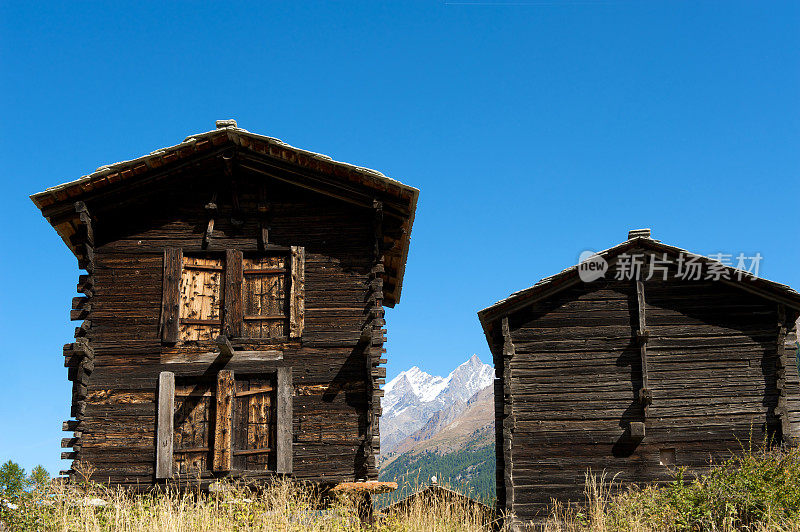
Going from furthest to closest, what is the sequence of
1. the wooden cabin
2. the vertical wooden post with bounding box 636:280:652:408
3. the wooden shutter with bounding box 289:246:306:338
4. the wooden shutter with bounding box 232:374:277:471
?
the vertical wooden post with bounding box 636:280:652:408 < the wooden shutter with bounding box 289:246:306:338 < the wooden cabin < the wooden shutter with bounding box 232:374:277:471

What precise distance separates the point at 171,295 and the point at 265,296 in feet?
5.81

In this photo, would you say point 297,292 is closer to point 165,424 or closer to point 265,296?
point 265,296

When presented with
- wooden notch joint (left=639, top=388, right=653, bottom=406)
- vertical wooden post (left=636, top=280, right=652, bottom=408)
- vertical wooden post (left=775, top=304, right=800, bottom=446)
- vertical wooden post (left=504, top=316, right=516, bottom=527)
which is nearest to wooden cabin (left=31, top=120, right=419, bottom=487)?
vertical wooden post (left=504, top=316, right=516, bottom=527)

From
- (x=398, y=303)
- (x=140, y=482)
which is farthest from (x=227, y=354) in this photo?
(x=398, y=303)

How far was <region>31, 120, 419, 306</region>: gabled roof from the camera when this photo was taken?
49.9ft

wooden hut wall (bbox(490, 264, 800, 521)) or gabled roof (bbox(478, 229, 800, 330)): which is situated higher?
gabled roof (bbox(478, 229, 800, 330))

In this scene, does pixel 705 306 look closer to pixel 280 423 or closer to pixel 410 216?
pixel 410 216

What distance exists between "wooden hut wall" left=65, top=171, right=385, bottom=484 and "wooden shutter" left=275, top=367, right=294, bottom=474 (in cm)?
Answer: 14

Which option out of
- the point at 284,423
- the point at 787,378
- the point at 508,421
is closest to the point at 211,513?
the point at 284,423

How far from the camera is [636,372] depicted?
17766 mm

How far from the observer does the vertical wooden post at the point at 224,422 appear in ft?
46.9

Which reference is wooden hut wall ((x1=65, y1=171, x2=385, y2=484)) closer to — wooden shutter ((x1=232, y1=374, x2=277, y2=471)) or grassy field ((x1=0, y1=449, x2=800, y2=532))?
wooden shutter ((x1=232, y1=374, x2=277, y2=471))

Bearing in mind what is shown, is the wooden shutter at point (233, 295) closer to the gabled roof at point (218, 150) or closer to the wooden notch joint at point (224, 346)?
the wooden notch joint at point (224, 346)

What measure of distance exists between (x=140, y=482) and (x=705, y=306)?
12.4 meters
